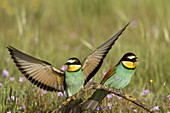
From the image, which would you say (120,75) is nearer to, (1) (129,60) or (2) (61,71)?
(1) (129,60)

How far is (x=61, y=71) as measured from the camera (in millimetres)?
2135

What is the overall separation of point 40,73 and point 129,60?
71cm

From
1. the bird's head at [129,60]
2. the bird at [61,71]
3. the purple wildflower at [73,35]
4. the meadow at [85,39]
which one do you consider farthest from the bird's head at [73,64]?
the purple wildflower at [73,35]

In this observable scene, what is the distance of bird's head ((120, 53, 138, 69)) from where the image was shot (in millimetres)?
2312

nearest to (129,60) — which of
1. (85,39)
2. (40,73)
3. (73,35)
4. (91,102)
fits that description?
(91,102)

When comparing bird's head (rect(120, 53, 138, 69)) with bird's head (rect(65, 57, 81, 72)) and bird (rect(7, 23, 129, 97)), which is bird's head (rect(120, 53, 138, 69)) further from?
bird's head (rect(65, 57, 81, 72))

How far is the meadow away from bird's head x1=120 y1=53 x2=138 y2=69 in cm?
36

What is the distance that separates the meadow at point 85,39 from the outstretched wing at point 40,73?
1.55ft

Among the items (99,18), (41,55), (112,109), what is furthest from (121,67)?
(99,18)

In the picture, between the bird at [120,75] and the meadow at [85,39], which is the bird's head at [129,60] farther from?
the meadow at [85,39]

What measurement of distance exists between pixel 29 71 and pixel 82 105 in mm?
531

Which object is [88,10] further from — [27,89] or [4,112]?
[4,112]

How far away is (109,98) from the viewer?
9.07 ft

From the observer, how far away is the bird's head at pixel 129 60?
2.31 meters
